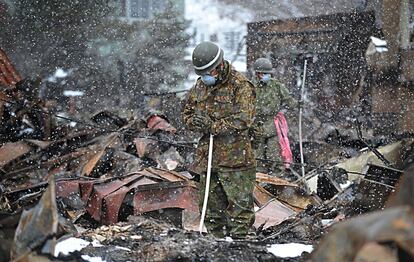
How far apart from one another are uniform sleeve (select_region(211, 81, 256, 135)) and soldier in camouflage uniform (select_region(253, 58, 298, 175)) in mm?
3336

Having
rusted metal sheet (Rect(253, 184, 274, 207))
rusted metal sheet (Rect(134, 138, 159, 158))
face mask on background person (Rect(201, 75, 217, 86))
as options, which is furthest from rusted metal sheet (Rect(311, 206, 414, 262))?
rusted metal sheet (Rect(134, 138, 159, 158))

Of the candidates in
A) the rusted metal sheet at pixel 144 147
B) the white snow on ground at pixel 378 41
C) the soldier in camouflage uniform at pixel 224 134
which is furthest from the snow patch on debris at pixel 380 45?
the soldier in camouflage uniform at pixel 224 134

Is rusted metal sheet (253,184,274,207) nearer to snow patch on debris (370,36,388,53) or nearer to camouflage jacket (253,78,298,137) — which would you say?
camouflage jacket (253,78,298,137)

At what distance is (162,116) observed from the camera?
1162 cm

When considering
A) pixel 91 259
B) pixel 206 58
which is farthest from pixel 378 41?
pixel 91 259

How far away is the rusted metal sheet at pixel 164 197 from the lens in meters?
6.62

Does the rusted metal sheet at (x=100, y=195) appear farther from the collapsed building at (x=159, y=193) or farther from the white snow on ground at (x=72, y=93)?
the white snow on ground at (x=72, y=93)

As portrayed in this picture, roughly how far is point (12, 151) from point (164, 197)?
3.32 m

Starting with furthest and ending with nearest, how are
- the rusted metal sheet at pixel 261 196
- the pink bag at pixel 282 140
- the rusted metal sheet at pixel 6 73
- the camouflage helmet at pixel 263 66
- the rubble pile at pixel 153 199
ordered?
1. the rusted metal sheet at pixel 6 73
2. the pink bag at pixel 282 140
3. the camouflage helmet at pixel 263 66
4. the rusted metal sheet at pixel 261 196
5. the rubble pile at pixel 153 199

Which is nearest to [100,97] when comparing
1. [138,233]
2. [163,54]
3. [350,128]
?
[163,54]

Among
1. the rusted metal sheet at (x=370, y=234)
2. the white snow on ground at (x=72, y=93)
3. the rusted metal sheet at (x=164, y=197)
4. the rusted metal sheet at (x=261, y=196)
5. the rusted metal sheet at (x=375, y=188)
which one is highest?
the rusted metal sheet at (x=370, y=234)

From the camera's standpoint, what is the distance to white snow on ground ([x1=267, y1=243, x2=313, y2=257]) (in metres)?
4.54

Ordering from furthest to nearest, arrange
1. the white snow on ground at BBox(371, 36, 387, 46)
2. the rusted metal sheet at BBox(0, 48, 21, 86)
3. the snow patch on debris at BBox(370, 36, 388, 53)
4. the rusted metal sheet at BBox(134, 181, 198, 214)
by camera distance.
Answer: the white snow on ground at BBox(371, 36, 387, 46) → the snow patch on debris at BBox(370, 36, 388, 53) → the rusted metal sheet at BBox(0, 48, 21, 86) → the rusted metal sheet at BBox(134, 181, 198, 214)

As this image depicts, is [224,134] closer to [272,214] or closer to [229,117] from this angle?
[229,117]
